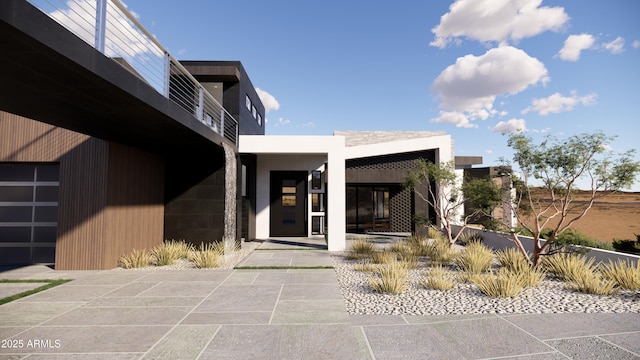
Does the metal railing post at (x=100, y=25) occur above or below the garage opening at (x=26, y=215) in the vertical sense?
above

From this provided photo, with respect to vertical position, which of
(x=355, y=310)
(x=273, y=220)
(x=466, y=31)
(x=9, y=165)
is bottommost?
(x=355, y=310)

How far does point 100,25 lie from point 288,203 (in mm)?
9855

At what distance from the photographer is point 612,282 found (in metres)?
5.21

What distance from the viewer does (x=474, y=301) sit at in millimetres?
4727

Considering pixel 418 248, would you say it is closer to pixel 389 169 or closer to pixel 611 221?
pixel 389 169

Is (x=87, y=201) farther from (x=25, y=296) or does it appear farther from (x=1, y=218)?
(x=1, y=218)

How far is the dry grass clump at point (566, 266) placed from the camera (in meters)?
5.77

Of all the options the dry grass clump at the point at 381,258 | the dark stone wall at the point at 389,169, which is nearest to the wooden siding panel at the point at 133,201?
the dry grass clump at the point at 381,258

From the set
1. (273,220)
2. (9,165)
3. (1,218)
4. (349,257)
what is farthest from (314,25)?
(1,218)

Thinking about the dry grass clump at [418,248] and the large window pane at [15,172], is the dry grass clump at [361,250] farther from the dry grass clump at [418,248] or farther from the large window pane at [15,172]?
the large window pane at [15,172]

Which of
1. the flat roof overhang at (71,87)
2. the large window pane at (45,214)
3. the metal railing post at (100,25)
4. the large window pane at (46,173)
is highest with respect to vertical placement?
the metal railing post at (100,25)

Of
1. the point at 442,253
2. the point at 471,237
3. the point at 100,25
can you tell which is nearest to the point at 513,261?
the point at 442,253

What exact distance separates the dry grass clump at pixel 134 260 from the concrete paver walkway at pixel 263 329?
1678 mm

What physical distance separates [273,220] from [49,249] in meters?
7.20
